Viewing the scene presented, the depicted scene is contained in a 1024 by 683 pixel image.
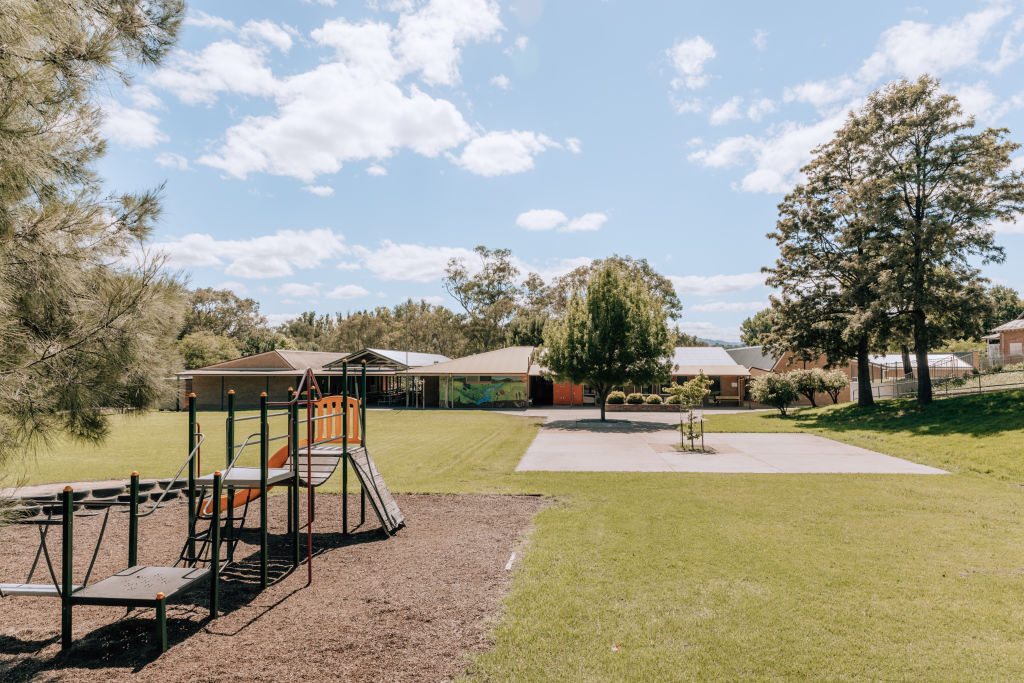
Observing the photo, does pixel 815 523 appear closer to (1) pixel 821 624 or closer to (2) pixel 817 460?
(1) pixel 821 624

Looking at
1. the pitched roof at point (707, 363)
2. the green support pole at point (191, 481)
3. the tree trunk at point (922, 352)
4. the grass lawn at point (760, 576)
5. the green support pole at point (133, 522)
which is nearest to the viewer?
the grass lawn at point (760, 576)

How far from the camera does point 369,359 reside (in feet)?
145

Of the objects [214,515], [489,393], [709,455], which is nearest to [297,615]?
[214,515]

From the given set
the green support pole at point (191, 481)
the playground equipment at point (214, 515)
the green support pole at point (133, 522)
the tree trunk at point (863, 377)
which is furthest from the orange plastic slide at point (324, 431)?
the tree trunk at point (863, 377)

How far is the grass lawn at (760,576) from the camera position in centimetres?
447

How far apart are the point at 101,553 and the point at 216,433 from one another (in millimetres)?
17604

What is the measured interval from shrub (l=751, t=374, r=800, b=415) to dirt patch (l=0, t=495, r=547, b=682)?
80.8 feet

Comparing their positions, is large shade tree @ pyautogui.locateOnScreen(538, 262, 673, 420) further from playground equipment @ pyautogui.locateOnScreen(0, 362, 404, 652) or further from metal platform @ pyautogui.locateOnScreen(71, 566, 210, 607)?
metal platform @ pyautogui.locateOnScreen(71, 566, 210, 607)

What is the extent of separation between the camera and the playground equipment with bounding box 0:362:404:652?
4801mm

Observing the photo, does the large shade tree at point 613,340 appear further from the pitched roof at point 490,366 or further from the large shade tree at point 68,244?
the large shade tree at point 68,244

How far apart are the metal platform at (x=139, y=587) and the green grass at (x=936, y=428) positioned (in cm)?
1566

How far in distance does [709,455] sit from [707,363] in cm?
2834

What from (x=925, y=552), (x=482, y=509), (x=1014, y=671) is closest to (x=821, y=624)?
(x=1014, y=671)

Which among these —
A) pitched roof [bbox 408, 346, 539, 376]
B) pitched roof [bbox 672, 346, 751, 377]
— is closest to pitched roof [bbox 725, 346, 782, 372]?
pitched roof [bbox 672, 346, 751, 377]
